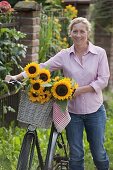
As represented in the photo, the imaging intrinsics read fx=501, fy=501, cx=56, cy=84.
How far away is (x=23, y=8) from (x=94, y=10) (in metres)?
1.90

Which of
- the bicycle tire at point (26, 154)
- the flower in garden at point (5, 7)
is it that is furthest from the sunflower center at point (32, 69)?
the flower in garden at point (5, 7)

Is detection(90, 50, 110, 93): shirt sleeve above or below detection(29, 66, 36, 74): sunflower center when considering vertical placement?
below

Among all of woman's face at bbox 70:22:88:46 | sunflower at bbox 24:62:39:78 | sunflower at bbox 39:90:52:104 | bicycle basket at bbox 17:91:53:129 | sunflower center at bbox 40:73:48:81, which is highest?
woman's face at bbox 70:22:88:46

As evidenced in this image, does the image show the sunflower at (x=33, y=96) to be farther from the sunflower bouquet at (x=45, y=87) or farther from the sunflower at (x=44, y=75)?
the sunflower at (x=44, y=75)

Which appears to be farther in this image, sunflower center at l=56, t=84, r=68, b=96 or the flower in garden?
the flower in garden

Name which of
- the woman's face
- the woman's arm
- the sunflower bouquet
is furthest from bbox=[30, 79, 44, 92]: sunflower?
the woman's face

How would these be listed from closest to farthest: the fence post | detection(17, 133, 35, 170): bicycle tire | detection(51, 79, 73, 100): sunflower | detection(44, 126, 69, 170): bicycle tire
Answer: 1. detection(51, 79, 73, 100): sunflower
2. detection(17, 133, 35, 170): bicycle tire
3. detection(44, 126, 69, 170): bicycle tire
4. the fence post

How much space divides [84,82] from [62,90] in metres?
0.45

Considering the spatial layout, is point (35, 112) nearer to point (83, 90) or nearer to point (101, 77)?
point (83, 90)

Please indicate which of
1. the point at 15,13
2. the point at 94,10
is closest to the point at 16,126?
the point at 15,13

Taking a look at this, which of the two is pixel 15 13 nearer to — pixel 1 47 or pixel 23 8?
pixel 23 8

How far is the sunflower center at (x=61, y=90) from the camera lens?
396cm

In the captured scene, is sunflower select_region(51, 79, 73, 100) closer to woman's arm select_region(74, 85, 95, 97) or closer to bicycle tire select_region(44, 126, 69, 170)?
woman's arm select_region(74, 85, 95, 97)

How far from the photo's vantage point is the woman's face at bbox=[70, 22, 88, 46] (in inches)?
170
